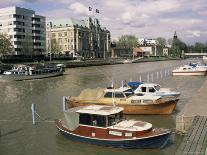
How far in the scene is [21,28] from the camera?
6398 inches

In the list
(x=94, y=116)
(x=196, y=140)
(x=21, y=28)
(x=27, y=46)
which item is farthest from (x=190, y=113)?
(x=21, y=28)

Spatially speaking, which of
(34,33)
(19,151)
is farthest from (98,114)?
(34,33)

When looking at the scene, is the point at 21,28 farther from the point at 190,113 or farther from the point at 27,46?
the point at 190,113

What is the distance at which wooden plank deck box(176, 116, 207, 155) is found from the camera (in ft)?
61.2

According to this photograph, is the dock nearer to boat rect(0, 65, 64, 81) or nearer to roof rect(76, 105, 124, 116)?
roof rect(76, 105, 124, 116)

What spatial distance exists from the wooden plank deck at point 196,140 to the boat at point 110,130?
156cm

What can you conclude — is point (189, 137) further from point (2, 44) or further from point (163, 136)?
point (2, 44)

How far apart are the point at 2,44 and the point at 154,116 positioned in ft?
335

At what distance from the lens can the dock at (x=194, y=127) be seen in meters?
19.0

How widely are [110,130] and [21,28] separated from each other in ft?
481

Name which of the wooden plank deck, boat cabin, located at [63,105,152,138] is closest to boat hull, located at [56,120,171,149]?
boat cabin, located at [63,105,152,138]

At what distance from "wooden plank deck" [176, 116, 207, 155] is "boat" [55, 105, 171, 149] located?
1.56 m

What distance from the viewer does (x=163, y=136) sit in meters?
21.9

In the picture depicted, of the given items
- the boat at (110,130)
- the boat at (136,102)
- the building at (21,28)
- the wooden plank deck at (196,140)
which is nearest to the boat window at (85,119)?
the boat at (110,130)
